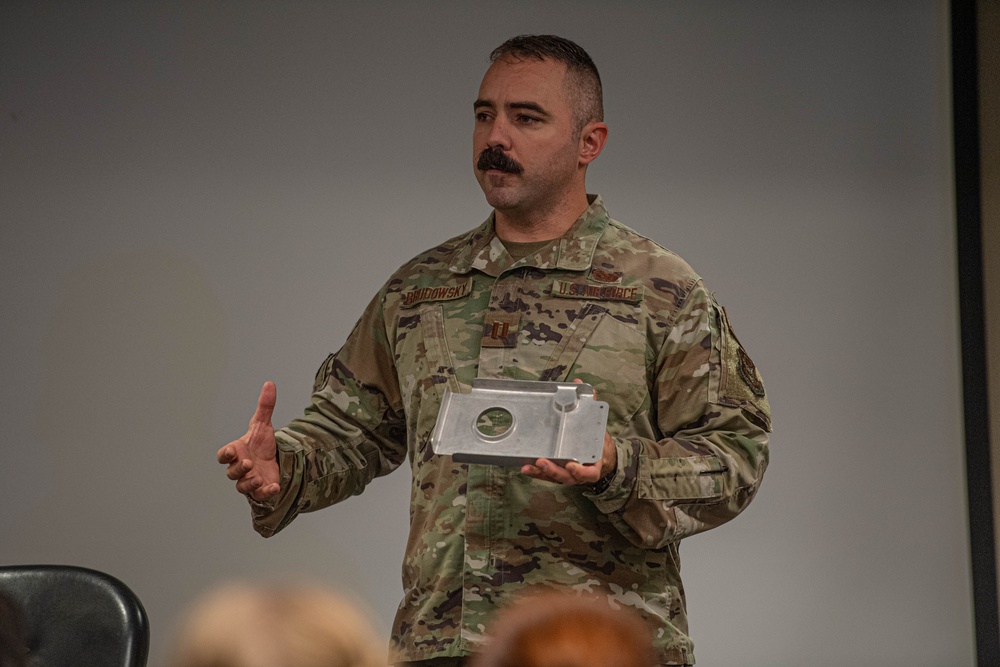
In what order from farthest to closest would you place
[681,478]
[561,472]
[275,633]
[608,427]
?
[608,427] < [681,478] < [561,472] < [275,633]

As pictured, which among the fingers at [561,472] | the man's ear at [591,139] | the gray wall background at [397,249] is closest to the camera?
the fingers at [561,472]

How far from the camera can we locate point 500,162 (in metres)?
2.26

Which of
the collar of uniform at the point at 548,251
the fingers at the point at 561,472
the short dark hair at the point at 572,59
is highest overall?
the short dark hair at the point at 572,59

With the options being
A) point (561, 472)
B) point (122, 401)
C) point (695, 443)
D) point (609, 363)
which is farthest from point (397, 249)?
point (561, 472)

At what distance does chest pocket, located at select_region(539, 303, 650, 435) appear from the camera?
2133 mm

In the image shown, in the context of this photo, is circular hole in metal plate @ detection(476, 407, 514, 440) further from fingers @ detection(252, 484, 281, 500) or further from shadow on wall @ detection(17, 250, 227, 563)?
shadow on wall @ detection(17, 250, 227, 563)

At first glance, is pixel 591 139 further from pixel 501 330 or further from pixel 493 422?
pixel 493 422

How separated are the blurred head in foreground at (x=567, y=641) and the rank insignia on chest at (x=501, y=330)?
4.15 feet

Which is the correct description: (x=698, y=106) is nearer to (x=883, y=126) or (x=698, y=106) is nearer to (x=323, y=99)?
(x=883, y=126)

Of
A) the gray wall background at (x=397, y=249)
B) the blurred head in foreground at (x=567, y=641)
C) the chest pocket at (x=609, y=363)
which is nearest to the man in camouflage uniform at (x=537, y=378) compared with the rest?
the chest pocket at (x=609, y=363)

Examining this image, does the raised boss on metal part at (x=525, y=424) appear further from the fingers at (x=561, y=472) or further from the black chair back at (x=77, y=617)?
the black chair back at (x=77, y=617)

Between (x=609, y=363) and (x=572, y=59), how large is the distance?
0.60 meters

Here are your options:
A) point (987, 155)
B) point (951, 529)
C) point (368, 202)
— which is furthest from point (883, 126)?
point (368, 202)

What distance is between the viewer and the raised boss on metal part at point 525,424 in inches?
73.7
